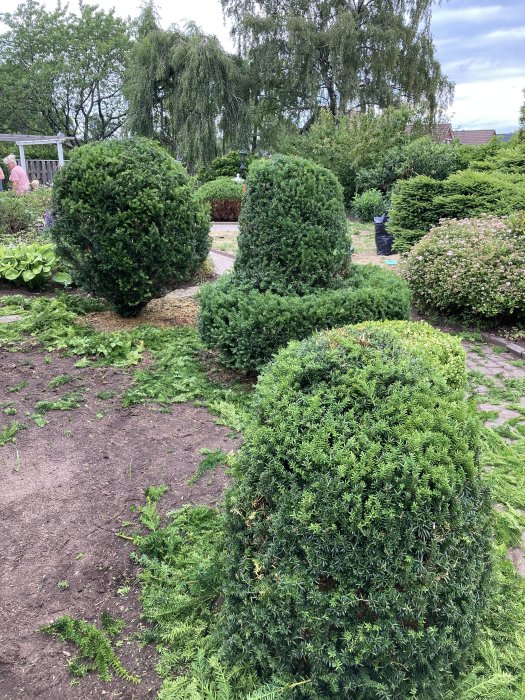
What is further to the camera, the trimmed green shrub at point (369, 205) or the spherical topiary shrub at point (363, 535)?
the trimmed green shrub at point (369, 205)

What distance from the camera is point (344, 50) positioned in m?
21.6

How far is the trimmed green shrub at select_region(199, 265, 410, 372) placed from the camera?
4.09 m

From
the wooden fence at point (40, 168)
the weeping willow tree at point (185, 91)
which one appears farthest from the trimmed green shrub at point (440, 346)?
the wooden fence at point (40, 168)

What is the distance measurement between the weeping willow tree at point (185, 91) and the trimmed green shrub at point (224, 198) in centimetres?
466

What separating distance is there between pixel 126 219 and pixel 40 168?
104 ft

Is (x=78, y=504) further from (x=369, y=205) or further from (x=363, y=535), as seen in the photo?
(x=369, y=205)

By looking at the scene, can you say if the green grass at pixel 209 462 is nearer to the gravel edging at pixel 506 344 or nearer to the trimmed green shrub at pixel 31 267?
the gravel edging at pixel 506 344

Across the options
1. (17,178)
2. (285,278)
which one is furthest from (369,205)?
(285,278)

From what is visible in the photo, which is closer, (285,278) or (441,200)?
(285,278)

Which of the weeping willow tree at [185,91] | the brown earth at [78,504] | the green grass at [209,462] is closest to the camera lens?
the brown earth at [78,504]

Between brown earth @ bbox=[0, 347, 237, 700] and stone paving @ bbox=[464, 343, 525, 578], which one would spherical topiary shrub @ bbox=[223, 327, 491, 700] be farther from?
stone paving @ bbox=[464, 343, 525, 578]

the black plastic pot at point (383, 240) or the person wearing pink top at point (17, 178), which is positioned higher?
the person wearing pink top at point (17, 178)

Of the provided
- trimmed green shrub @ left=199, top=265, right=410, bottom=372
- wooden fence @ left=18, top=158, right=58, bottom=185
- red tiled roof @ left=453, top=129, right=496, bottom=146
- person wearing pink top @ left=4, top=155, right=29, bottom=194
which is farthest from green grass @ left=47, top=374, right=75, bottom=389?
red tiled roof @ left=453, top=129, right=496, bottom=146

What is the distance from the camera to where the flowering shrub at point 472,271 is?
239 inches
